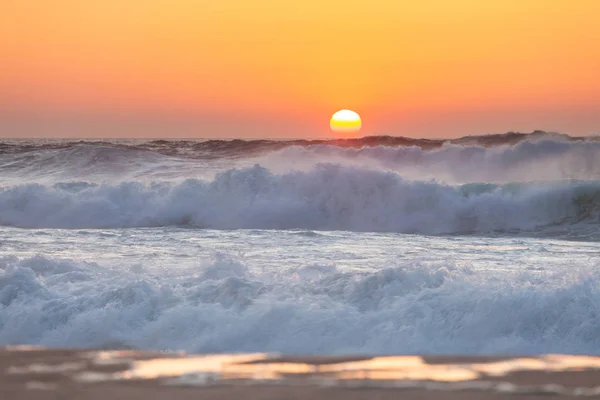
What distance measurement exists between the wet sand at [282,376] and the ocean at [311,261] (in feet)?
1.06

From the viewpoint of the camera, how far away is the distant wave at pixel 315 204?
16.2m

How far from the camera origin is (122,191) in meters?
18.3

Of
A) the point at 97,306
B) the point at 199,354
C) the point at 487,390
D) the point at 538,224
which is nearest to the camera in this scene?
the point at 487,390

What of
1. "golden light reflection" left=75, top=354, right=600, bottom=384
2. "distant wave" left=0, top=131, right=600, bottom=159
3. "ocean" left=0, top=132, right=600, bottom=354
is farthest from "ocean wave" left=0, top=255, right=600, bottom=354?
"distant wave" left=0, top=131, right=600, bottom=159

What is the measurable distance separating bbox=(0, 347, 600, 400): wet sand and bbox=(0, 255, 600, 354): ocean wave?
31 cm

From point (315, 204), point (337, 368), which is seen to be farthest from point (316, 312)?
point (315, 204)

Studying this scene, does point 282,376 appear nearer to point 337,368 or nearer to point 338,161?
point 337,368

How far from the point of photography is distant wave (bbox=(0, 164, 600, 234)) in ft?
53.3

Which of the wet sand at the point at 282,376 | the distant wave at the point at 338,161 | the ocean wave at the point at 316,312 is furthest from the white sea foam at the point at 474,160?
the wet sand at the point at 282,376

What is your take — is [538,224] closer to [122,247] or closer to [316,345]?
[122,247]

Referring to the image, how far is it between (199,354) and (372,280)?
186 cm

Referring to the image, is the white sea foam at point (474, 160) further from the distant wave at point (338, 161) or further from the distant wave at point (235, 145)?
the distant wave at point (235, 145)

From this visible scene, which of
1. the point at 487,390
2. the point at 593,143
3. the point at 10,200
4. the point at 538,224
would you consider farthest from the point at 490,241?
the point at 593,143

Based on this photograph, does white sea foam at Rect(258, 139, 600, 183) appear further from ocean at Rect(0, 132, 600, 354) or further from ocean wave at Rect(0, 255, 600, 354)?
ocean wave at Rect(0, 255, 600, 354)
